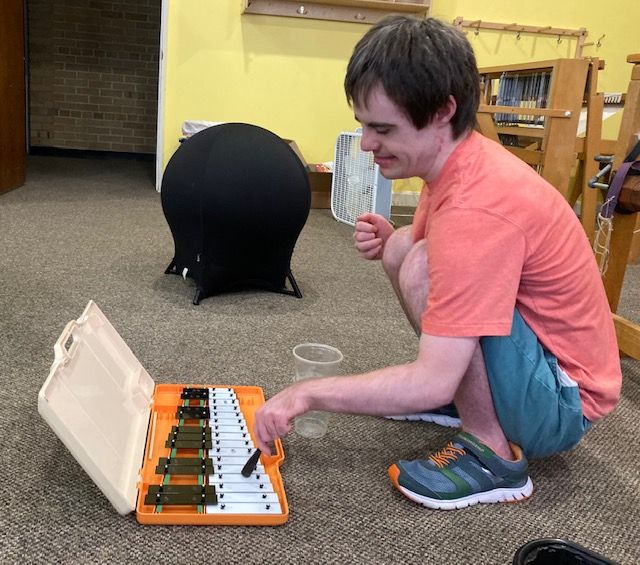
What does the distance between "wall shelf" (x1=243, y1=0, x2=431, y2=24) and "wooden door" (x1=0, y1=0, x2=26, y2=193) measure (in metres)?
1.21

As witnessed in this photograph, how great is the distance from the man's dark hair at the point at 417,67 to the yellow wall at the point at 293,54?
285cm

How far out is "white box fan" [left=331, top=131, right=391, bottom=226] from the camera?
2895mm

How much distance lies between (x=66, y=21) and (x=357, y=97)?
509 centimetres

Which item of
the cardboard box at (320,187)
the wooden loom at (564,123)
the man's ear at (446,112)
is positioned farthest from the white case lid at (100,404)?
the cardboard box at (320,187)

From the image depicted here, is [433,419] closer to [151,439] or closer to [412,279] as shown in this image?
[412,279]

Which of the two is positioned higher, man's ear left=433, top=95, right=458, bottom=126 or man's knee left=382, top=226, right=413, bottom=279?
man's ear left=433, top=95, right=458, bottom=126

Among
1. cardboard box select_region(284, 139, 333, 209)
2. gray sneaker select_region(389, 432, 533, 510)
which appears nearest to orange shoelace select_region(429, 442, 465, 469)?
gray sneaker select_region(389, 432, 533, 510)

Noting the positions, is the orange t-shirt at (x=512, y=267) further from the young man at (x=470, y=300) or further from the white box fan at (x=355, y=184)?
the white box fan at (x=355, y=184)

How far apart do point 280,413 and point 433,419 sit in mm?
529

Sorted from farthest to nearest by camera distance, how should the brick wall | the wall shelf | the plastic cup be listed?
the brick wall
the wall shelf
the plastic cup

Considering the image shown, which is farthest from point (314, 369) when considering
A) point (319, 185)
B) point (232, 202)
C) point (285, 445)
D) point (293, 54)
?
point (293, 54)

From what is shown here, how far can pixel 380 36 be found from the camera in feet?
2.74

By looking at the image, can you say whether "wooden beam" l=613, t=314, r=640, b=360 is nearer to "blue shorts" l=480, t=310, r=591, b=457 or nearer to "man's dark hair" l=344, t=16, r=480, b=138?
"blue shorts" l=480, t=310, r=591, b=457

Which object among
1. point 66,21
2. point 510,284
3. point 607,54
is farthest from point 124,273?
point 66,21
